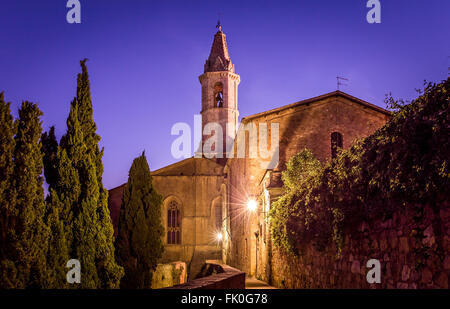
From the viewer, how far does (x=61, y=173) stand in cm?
1152

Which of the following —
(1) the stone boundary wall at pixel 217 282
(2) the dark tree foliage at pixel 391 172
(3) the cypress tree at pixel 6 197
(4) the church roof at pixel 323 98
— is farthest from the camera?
(4) the church roof at pixel 323 98

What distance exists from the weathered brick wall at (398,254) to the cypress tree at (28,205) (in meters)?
6.31

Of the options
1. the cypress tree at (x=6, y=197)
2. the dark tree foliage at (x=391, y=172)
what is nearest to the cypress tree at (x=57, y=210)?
the cypress tree at (x=6, y=197)

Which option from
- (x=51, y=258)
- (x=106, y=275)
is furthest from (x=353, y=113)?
(x=51, y=258)

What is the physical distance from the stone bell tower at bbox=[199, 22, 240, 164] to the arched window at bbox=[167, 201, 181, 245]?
25.9 ft

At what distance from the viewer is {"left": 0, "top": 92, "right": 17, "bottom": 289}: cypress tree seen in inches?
365

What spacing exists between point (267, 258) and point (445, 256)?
11.9 m

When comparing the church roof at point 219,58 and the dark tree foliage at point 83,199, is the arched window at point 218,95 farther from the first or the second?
the dark tree foliage at point 83,199

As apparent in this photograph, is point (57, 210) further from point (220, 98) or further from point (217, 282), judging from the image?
point (220, 98)

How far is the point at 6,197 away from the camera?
9367mm

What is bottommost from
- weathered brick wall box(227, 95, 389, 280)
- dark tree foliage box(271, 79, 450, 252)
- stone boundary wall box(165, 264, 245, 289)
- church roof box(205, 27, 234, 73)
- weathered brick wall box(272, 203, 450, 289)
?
stone boundary wall box(165, 264, 245, 289)

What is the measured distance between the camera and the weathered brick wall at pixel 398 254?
4.80m

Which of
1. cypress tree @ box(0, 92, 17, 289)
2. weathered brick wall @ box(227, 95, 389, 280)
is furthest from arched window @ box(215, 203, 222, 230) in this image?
cypress tree @ box(0, 92, 17, 289)

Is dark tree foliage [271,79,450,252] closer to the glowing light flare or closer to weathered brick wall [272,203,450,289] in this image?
weathered brick wall [272,203,450,289]
